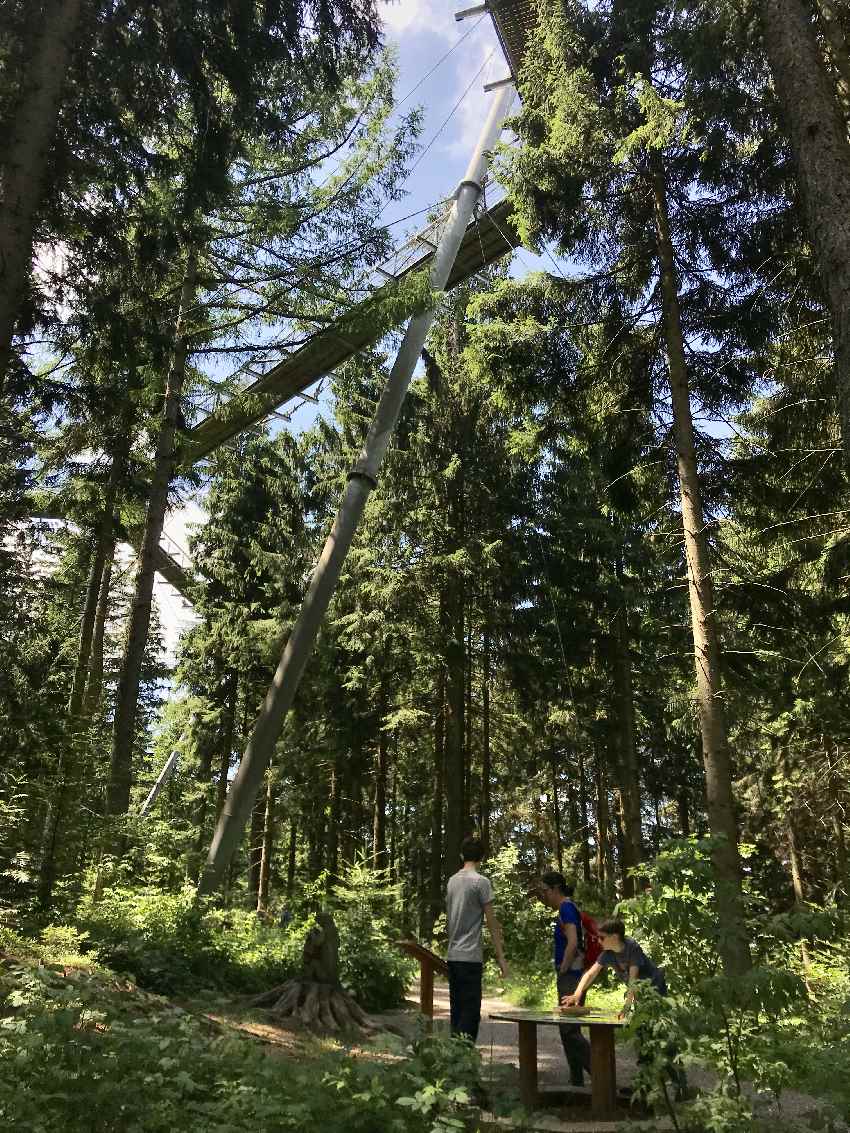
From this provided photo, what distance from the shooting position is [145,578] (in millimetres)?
10523

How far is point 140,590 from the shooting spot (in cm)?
1052

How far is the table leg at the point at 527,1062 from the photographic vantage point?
204 inches

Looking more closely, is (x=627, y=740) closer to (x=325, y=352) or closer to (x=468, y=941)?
(x=325, y=352)

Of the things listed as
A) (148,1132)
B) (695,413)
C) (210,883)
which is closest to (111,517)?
(210,883)

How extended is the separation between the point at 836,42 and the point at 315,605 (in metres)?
7.28

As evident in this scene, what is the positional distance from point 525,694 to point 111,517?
828 cm

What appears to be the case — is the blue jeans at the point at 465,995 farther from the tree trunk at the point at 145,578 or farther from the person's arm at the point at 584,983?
the tree trunk at the point at 145,578

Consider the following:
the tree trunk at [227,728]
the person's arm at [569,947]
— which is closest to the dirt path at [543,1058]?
the person's arm at [569,947]

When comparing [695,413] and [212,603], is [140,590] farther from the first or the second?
[212,603]

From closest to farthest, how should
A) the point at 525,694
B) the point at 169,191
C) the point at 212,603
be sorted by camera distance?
the point at 169,191
the point at 525,694
the point at 212,603

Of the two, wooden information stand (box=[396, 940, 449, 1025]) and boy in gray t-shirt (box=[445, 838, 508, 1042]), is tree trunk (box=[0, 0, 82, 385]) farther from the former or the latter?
wooden information stand (box=[396, 940, 449, 1025])

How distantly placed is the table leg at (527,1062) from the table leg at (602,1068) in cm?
40

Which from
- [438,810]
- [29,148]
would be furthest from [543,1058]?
[438,810]

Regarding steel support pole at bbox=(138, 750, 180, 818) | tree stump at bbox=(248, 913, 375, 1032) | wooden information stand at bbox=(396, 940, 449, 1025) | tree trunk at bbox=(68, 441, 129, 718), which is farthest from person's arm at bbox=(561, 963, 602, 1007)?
steel support pole at bbox=(138, 750, 180, 818)
